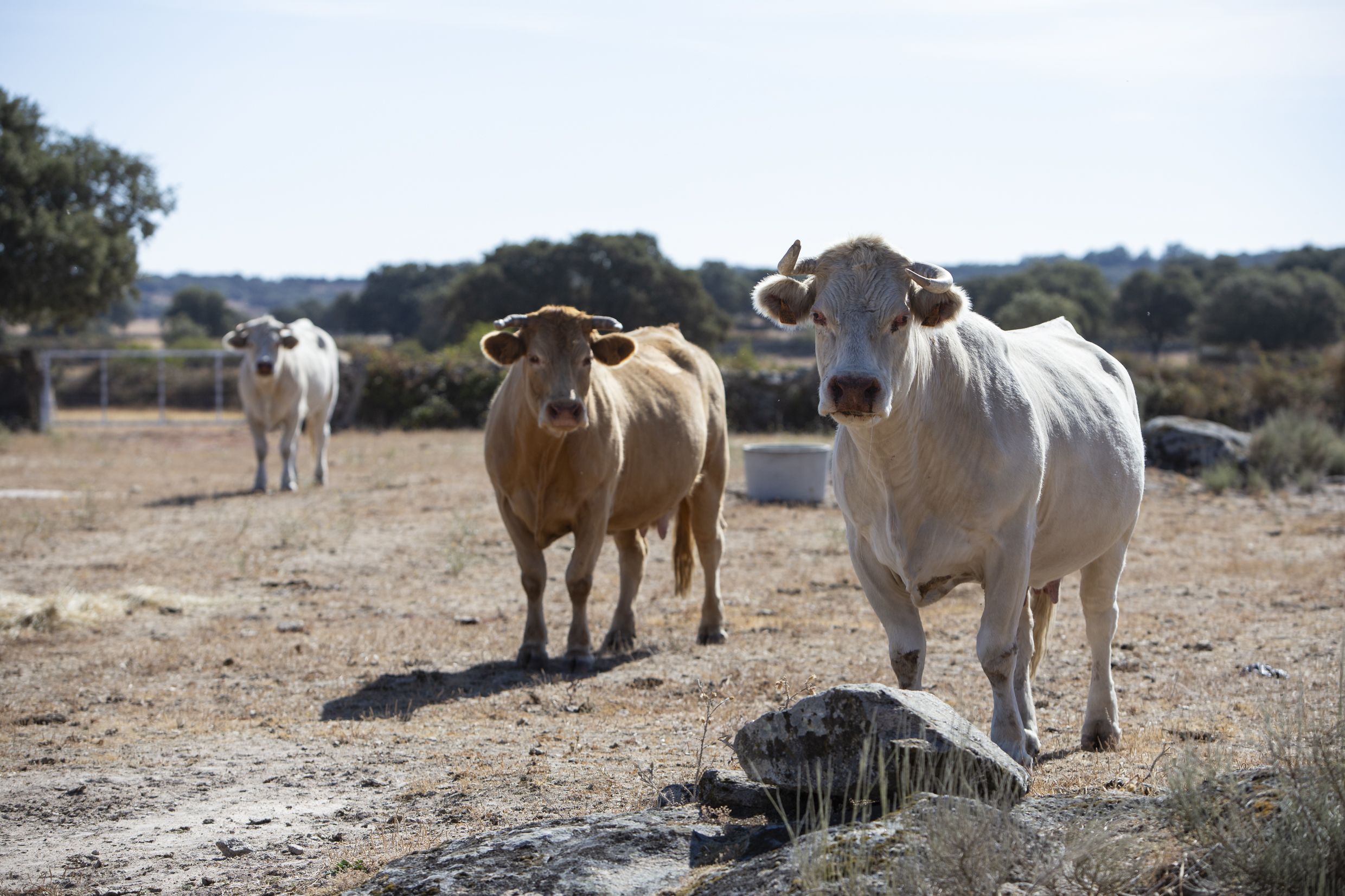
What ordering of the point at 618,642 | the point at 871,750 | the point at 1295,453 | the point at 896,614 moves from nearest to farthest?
the point at 871,750
the point at 896,614
the point at 618,642
the point at 1295,453

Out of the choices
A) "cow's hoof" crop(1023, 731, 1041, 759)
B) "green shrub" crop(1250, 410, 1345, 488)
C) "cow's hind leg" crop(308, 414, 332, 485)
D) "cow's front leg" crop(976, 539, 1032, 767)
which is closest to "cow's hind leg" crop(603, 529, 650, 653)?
"cow's hoof" crop(1023, 731, 1041, 759)

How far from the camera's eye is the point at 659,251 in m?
56.8

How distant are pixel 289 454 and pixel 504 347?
31.9ft

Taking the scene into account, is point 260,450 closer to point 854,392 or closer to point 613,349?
point 613,349

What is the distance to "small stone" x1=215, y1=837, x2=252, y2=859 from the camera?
4.17 metres

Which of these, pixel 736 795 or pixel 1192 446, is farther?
pixel 1192 446

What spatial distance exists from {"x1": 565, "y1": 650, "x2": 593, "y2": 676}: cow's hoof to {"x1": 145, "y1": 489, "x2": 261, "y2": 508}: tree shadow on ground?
8767 millimetres

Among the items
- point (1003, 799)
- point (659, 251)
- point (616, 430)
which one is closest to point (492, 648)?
point (616, 430)

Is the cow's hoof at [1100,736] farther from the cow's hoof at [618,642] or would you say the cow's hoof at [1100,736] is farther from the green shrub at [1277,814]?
the cow's hoof at [618,642]

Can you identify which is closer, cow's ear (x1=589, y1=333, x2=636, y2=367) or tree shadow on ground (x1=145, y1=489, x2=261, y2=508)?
cow's ear (x1=589, y1=333, x2=636, y2=367)

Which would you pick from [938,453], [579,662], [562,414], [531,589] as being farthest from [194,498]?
[938,453]

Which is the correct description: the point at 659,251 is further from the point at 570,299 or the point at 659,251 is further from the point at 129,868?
the point at 129,868

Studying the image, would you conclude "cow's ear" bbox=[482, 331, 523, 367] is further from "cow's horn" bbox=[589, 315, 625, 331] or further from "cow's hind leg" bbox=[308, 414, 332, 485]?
"cow's hind leg" bbox=[308, 414, 332, 485]

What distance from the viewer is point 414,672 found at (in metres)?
7.02
